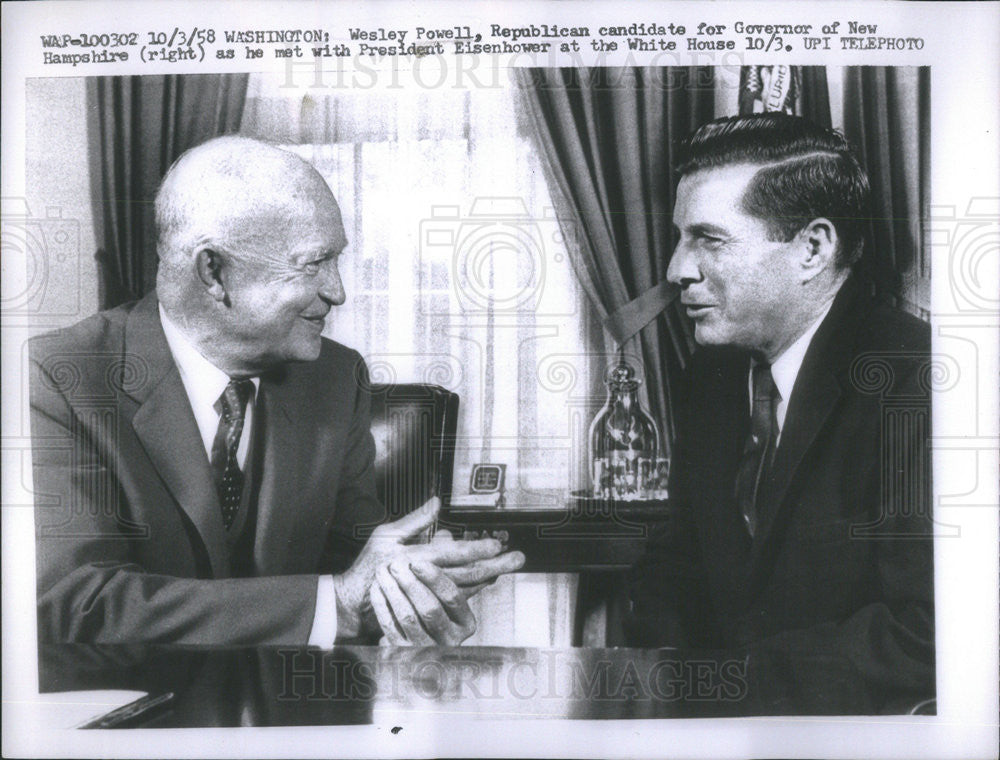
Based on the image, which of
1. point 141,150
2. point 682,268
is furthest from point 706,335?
point 141,150

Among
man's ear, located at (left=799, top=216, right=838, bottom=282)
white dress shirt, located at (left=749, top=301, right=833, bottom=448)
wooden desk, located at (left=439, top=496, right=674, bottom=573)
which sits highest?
man's ear, located at (left=799, top=216, right=838, bottom=282)

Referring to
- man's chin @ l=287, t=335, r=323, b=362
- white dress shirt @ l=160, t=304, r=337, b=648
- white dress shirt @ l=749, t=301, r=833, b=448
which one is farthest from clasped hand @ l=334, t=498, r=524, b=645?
white dress shirt @ l=749, t=301, r=833, b=448

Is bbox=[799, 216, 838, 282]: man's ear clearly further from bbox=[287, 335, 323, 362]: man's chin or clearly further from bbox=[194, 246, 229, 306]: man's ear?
bbox=[194, 246, 229, 306]: man's ear

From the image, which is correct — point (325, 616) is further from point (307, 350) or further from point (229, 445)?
point (307, 350)

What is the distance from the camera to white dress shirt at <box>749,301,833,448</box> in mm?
2717

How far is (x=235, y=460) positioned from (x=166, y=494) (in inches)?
9.2

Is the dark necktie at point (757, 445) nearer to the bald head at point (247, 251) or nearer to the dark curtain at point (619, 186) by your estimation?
the dark curtain at point (619, 186)

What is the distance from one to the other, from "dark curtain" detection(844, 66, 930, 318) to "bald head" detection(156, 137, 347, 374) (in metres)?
1.66

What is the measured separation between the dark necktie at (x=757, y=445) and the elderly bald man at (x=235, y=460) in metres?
0.74

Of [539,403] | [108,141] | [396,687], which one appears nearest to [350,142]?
[108,141]

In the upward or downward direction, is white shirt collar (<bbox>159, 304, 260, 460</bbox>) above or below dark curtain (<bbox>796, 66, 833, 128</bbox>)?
below

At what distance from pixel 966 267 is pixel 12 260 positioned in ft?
9.96

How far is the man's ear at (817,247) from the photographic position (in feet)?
8.86

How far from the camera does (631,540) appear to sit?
270 cm
